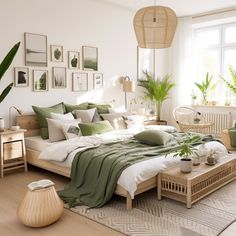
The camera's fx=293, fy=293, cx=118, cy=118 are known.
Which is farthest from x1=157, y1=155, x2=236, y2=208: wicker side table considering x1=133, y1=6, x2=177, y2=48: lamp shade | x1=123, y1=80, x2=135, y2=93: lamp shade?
x1=123, y1=80, x2=135, y2=93: lamp shade

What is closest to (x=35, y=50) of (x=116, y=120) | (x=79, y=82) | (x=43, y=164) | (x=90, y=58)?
(x=79, y=82)

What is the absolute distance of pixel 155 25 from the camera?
360 centimetres

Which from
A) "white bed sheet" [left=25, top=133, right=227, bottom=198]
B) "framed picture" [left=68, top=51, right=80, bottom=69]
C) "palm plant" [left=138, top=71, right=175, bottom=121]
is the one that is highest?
"framed picture" [left=68, top=51, right=80, bottom=69]

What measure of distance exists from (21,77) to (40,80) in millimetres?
345

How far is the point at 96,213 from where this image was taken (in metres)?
3.01

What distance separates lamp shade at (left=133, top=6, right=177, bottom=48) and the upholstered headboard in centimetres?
220

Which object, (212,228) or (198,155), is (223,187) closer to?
(198,155)

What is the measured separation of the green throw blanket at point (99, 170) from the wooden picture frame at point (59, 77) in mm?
1939

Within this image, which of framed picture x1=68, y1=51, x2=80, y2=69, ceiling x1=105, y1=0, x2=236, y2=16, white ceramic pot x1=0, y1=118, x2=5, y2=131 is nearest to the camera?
white ceramic pot x1=0, y1=118, x2=5, y2=131

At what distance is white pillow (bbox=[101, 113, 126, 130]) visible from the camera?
510 centimetres

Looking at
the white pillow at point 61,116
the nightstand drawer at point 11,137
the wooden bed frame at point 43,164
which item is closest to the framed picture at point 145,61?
the white pillow at point 61,116

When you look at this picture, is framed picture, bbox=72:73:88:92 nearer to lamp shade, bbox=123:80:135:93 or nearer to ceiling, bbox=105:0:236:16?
lamp shade, bbox=123:80:135:93

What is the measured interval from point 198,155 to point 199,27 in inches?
181

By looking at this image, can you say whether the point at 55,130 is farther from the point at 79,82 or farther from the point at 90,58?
the point at 90,58
